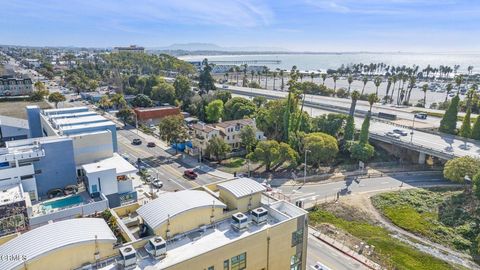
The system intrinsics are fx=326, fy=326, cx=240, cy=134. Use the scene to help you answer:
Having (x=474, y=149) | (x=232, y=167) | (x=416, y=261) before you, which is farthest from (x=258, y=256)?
(x=474, y=149)

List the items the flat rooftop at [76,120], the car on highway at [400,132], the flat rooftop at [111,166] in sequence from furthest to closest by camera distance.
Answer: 1. the car on highway at [400,132]
2. the flat rooftop at [76,120]
3. the flat rooftop at [111,166]

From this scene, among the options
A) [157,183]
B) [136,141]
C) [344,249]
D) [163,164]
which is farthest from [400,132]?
[136,141]

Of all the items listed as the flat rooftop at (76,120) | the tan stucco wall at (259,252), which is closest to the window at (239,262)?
the tan stucco wall at (259,252)

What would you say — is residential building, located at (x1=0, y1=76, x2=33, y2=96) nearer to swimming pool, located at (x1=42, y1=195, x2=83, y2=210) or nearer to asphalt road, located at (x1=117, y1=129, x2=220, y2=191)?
asphalt road, located at (x1=117, y1=129, x2=220, y2=191)

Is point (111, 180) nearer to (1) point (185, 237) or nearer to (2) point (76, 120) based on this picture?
(2) point (76, 120)

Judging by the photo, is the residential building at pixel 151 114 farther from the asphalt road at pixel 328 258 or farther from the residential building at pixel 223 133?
the asphalt road at pixel 328 258

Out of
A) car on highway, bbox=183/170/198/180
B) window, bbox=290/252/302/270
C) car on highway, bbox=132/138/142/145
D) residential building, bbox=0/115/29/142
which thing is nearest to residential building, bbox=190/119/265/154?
car on highway, bbox=183/170/198/180

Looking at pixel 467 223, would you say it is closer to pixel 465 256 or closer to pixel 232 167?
pixel 465 256
